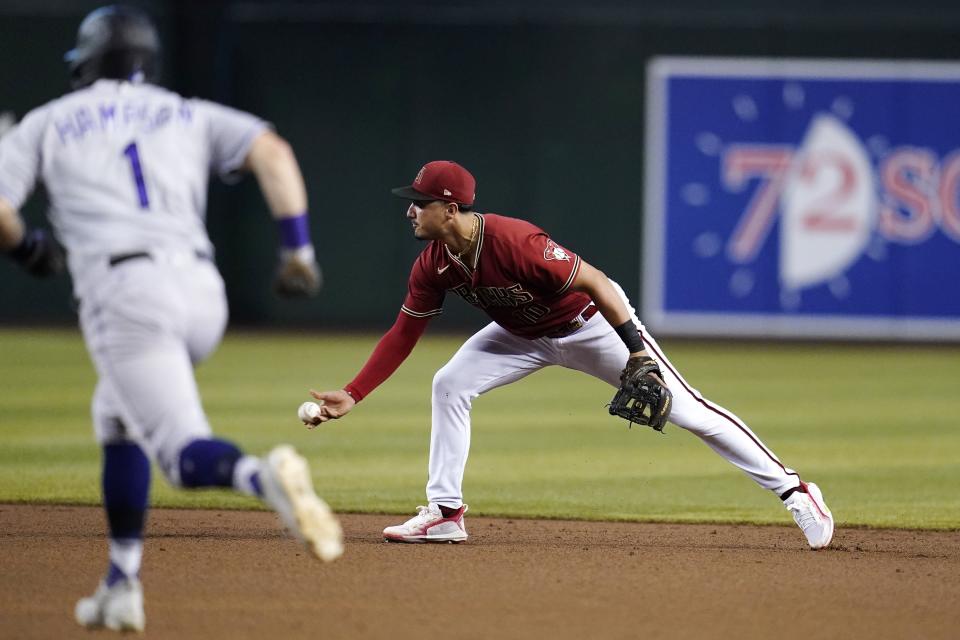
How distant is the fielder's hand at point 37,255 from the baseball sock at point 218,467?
72cm

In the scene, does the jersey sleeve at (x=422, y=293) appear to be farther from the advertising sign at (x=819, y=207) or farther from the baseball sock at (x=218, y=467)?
the advertising sign at (x=819, y=207)

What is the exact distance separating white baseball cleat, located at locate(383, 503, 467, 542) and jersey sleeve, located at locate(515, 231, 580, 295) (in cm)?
104

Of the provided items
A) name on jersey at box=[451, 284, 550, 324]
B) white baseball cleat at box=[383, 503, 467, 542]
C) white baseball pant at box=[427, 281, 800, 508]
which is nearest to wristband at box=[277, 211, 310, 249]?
name on jersey at box=[451, 284, 550, 324]

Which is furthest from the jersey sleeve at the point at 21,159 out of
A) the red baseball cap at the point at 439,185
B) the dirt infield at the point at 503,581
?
the red baseball cap at the point at 439,185

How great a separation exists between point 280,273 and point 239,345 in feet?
43.7

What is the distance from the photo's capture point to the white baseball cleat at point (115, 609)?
4.23 meters

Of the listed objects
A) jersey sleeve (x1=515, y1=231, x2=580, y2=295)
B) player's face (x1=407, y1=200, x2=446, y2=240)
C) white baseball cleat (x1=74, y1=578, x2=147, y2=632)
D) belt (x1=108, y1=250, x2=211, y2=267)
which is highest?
belt (x1=108, y1=250, x2=211, y2=267)

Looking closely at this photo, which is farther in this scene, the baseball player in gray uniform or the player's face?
the player's face

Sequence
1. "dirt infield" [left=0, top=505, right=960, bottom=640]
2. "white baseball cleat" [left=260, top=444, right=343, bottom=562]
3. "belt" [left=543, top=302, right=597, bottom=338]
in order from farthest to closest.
→ "belt" [left=543, top=302, right=597, bottom=338], "dirt infield" [left=0, top=505, right=960, bottom=640], "white baseball cleat" [left=260, top=444, right=343, bottom=562]

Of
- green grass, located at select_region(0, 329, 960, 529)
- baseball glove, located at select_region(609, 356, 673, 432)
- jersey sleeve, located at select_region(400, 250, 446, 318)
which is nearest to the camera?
baseball glove, located at select_region(609, 356, 673, 432)

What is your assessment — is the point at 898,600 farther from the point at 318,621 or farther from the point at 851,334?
the point at 851,334

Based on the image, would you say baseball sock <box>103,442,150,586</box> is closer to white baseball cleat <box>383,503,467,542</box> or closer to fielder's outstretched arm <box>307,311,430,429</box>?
fielder's outstretched arm <box>307,311,430,429</box>

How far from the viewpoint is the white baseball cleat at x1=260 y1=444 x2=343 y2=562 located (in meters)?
3.73

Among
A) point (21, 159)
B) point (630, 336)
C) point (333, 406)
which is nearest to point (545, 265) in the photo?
point (630, 336)
